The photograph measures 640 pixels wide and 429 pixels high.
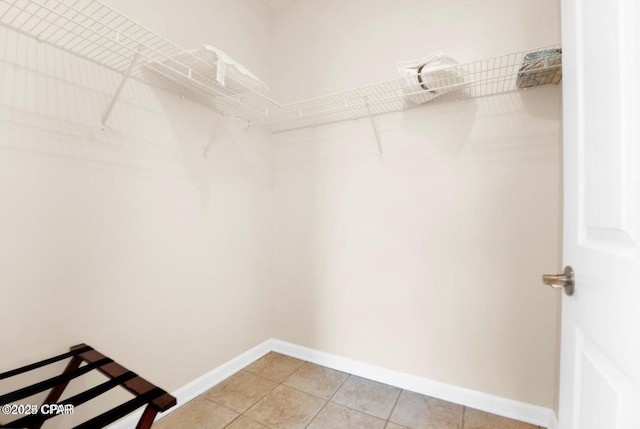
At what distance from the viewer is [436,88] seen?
140 centimetres

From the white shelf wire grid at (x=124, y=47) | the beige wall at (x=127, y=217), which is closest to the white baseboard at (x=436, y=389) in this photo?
the beige wall at (x=127, y=217)

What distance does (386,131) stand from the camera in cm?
176

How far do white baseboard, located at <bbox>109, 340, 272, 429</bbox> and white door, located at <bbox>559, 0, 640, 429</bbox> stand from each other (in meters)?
1.66

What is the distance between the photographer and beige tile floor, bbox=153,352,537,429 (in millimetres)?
1404

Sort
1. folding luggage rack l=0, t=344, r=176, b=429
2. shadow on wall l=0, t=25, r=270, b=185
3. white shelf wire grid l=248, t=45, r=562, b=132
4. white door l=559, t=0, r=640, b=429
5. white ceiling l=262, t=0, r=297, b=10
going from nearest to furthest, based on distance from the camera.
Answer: white door l=559, t=0, r=640, b=429 < folding luggage rack l=0, t=344, r=176, b=429 < shadow on wall l=0, t=25, r=270, b=185 < white shelf wire grid l=248, t=45, r=562, b=132 < white ceiling l=262, t=0, r=297, b=10

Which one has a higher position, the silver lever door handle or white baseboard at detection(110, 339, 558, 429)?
the silver lever door handle

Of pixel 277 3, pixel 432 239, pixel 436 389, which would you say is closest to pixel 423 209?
pixel 432 239

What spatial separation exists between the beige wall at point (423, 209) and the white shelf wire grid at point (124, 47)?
0.69 m

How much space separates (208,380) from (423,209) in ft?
5.36

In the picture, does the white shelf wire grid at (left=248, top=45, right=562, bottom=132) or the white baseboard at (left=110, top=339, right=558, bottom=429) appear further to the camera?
the white baseboard at (left=110, top=339, right=558, bottom=429)

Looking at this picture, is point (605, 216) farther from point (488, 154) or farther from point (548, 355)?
point (548, 355)

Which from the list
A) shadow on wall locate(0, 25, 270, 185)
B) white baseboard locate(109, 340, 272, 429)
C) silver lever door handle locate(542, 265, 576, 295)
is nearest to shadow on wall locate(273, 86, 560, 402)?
white baseboard locate(109, 340, 272, 429)

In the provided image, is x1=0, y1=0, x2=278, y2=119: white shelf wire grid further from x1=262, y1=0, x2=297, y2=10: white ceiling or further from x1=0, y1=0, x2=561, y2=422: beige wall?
x1=262, y1=0, x2=297, y2=10: white ceiling

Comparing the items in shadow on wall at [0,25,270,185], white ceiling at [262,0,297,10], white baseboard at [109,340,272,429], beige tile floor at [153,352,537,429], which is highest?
white ceiling at [262,0,297,10]
